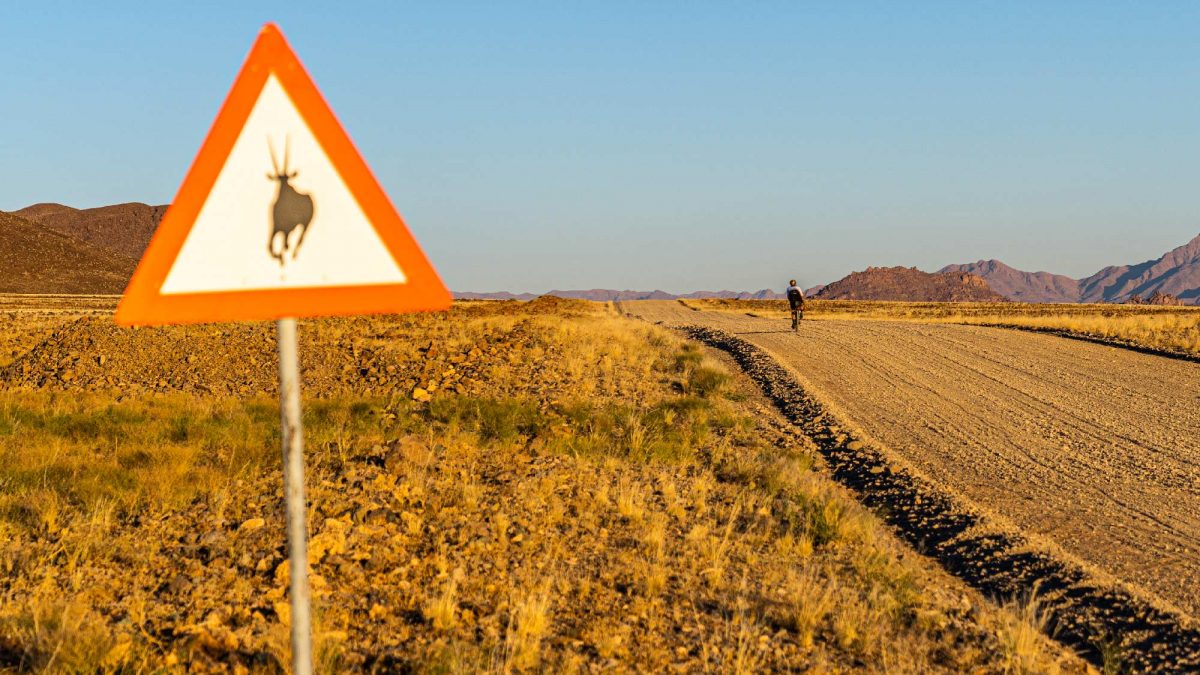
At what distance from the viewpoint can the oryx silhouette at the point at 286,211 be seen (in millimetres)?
2678

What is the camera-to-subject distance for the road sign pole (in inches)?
101

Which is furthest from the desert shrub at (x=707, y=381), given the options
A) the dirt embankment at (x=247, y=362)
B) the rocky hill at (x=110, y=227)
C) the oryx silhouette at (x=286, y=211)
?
the rocky hill at (x=110, y=227)

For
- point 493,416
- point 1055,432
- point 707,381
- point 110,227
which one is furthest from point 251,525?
point 110,227

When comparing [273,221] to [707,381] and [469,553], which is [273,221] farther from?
[707,381]

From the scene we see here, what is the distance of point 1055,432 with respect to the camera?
11039 millimetres

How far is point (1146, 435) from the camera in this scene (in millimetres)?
10789

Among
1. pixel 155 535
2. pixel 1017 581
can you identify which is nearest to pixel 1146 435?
pixel 1017 581

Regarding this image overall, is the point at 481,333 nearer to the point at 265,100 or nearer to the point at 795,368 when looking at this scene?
the point at 795,368

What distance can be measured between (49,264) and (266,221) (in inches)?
5406

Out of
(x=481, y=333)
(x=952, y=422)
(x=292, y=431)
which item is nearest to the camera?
(x=292, y=431)

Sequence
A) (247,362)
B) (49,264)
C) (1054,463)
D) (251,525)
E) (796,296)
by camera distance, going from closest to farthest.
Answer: (251,525)
(1054,463)
(247,362)
(796,296)
(49,264)

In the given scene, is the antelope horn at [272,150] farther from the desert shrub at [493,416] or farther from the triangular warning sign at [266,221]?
the desert shrub at [493,416]

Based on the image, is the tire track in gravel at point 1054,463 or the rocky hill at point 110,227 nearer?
the tire track in gravel at point 1054,463

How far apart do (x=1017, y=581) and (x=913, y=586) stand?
91 centimetres
